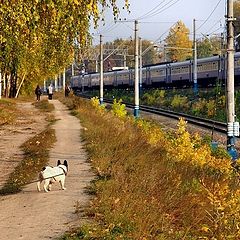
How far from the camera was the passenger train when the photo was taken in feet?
168

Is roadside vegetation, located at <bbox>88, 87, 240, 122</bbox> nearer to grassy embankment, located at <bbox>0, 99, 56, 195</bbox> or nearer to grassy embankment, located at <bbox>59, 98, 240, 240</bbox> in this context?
grassy embankment, located at <bbox>0, 99, 56, 195</bbox>

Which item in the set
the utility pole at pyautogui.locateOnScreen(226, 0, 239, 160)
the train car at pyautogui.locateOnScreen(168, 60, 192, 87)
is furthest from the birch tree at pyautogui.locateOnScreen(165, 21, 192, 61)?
the utility pole at pyautogui.locateOnScreen(226, 0, 239, 160)

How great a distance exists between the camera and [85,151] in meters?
17.5

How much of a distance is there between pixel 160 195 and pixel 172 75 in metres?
54.3

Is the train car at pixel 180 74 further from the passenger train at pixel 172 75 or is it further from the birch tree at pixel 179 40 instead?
the birch tree at pixel 179 40

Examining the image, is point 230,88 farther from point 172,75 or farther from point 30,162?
point 172,75

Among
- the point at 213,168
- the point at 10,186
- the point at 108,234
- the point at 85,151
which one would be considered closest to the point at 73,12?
the point at 108,234

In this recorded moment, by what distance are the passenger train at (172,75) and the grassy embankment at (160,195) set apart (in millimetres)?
33106

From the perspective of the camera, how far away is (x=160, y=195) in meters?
9.79

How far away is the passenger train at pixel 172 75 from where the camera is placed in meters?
51.3

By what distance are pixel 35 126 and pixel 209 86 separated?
30.3 m

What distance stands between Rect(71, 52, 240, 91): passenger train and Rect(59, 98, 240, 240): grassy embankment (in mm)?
33106

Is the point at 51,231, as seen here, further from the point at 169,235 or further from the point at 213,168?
the point at 213,168

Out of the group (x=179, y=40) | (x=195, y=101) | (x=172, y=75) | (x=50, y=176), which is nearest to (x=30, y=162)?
(x=50, y=176)
